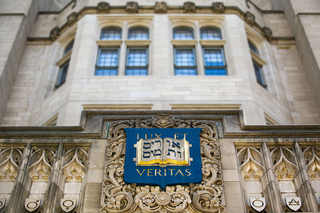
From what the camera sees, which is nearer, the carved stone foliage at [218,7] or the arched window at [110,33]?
the arched window at [110,33]

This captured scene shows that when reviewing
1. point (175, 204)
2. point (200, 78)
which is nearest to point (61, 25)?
point (200, 78)

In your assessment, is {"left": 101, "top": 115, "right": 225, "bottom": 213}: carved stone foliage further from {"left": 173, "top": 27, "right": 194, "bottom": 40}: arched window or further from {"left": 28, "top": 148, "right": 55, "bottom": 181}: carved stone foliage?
{"left": 173, "top": 27, "right": 194, "bottom": 40}: arched window

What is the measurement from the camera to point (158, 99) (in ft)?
48.2

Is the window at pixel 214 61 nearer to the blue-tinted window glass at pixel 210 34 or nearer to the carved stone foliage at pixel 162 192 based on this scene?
the blue-tinted window glass at pixel 210 34

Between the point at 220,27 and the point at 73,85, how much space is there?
21.3 ft

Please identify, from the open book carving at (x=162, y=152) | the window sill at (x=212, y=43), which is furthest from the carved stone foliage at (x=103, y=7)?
the open book carving at (x=162, y=152)

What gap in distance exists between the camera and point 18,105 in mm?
16469

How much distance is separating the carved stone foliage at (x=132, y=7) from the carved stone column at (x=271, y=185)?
1043cm

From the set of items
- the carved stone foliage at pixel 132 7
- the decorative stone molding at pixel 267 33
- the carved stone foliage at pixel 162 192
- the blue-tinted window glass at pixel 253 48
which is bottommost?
the carved stone foliage at pixel 162 192

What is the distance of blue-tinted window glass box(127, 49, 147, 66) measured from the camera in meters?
16.8

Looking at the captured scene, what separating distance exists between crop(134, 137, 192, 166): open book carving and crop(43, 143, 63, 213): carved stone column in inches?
60.4

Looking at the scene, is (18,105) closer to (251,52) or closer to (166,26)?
(166,26)

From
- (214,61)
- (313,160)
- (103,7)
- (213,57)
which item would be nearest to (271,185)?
(313,160)

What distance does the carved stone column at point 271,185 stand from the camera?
8664 mm
